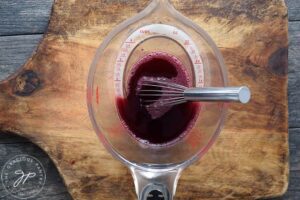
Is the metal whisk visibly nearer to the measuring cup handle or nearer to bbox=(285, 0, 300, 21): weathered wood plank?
the measuring cup handle

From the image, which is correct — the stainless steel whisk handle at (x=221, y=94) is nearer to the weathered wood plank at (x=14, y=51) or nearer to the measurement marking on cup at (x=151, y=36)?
the measurement marking on cup at (x=151, y=36)

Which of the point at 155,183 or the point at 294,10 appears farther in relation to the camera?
the point at 294,10

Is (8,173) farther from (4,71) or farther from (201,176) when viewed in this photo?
(201,176)

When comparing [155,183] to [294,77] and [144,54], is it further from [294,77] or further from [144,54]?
[294,77]

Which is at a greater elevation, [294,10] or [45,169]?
[294,10]

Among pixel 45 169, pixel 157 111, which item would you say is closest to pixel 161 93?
pixel 157 111

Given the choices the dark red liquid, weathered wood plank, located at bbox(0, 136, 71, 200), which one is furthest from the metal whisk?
weathered wood plank, located at bbox(0, 136, 71, 200)
